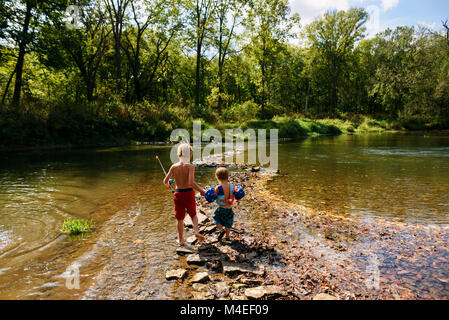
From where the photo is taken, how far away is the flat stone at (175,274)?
4117mm

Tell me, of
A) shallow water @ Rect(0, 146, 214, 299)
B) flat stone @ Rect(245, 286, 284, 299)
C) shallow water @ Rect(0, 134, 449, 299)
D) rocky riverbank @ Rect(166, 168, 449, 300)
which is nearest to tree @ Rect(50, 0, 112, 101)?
shallow water @ Rect(0, 134, 449, 299)

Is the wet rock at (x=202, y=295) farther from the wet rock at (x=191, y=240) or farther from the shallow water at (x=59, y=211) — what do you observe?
the wet rock at (x=191, y=240)

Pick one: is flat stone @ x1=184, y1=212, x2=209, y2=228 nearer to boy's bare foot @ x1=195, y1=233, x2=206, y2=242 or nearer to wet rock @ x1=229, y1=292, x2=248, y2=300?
boy's bare foot @ x1=195, y1=233, x2=206, y2=242

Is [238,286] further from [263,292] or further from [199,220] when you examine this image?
[199,220]

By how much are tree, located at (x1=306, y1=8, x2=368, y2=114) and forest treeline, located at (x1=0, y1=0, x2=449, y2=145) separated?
205 mm

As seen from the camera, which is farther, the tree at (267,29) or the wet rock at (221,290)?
the tree at (267,29)

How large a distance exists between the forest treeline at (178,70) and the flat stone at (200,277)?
22.9 meters

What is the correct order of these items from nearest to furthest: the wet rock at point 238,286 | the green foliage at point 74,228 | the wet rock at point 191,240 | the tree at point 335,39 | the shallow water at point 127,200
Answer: the wet rock at point 238,286, the shallow water at point 127,200, the wet rock at point 191,240, the green foliage at point 74,228, the tree at point 335,39

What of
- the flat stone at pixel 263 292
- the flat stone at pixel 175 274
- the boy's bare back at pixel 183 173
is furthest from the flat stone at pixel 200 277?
the boy's bare back at pixel 183 173

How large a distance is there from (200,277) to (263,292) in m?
1.01

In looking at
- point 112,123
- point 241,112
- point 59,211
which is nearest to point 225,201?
point 59,211
